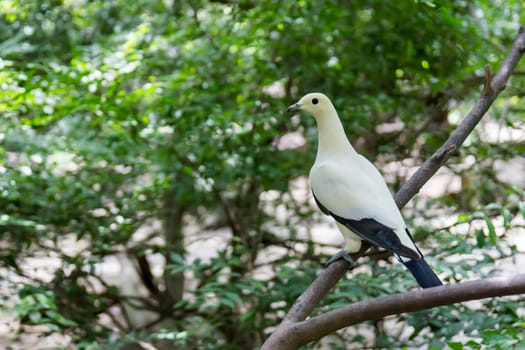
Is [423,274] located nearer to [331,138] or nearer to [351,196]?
[351,196]

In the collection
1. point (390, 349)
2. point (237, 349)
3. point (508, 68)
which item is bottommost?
point (237, 349)

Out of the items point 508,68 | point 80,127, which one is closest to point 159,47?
point 80,127

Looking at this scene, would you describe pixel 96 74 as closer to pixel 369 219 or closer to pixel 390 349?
pixel 369 219

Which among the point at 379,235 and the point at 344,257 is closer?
the point at 379,235

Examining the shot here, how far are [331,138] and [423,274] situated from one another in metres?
0.40

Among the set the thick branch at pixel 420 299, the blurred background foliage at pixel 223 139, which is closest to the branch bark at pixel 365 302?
the thick branch at pixel 420 299

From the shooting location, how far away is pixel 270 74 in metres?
2.77

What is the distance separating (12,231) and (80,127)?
0.53 m

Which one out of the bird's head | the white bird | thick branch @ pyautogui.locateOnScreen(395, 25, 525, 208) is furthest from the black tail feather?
the bird's head

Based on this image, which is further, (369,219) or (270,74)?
(270,74)

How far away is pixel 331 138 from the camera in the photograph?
1.59 m

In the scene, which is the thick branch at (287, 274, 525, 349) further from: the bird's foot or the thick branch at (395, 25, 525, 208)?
the thick branch at (395, 25, 525, 208)

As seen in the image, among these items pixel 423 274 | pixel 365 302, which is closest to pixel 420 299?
pixel 365 302

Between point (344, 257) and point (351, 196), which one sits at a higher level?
point (351, 196)
